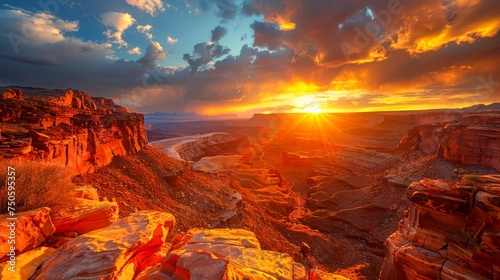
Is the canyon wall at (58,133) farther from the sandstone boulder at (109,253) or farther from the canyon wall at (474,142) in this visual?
the canyon wall at (474,142)

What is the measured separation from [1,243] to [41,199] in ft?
7.97

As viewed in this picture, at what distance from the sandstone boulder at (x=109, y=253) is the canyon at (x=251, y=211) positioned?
0.17 ft

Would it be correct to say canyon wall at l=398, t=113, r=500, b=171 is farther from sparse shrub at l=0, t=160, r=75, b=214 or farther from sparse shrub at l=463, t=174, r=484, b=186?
sparse shrub at l=0, t=160, r=75, b=214

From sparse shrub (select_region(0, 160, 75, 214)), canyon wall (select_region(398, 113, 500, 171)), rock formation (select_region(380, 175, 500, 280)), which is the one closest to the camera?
sparse shrub (select_region(0, 160, 75, 214))

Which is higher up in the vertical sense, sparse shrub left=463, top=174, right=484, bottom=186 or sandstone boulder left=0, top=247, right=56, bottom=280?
sparse shrub left=463, top=174, right=484, bottom=186

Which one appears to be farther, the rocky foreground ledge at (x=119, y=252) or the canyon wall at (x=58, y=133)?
the canyon wall at (x=58, y=133)

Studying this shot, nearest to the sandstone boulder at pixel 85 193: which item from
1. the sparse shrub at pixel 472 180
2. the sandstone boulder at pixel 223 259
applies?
the sandstone boulder at pixel 223 259

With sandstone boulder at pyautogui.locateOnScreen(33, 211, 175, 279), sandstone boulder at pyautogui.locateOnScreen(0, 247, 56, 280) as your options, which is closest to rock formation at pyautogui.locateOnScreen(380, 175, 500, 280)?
sandstone boulder at pyautogui.locateOnScreen(33, 211, 175, 279)

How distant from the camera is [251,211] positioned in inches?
1005

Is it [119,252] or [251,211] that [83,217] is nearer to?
[119,252]

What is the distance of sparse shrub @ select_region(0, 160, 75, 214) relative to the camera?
758 cm

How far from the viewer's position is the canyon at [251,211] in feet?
23.9

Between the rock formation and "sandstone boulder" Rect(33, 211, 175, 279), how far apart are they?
11914mm

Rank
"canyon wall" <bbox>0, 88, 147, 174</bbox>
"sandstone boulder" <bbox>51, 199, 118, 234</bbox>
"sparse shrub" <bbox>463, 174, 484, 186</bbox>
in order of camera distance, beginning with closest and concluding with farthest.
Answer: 1. "sandstone boulder" <bbox>51, 199, 118, 234</bbox>
2. "sparse shrub" <bbox>463, 174, 484, 186</bbox>
3. "canyon wall" <bbox>0, 88, 147, 174</bbox>
